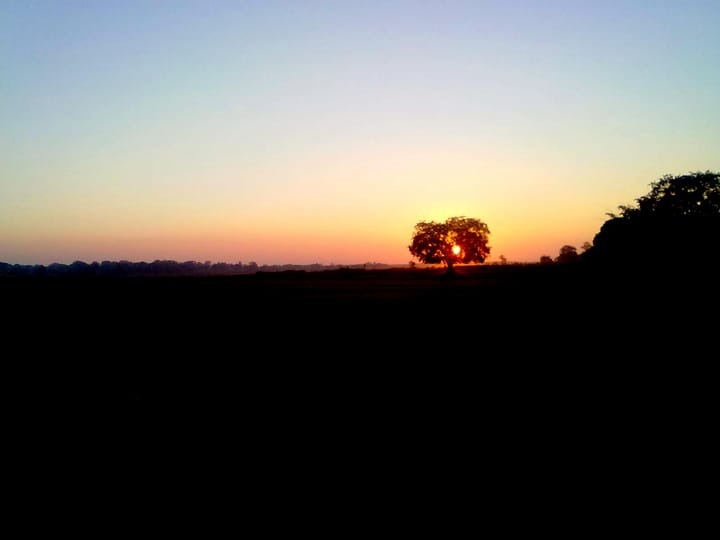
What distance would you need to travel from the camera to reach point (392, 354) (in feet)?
57.2

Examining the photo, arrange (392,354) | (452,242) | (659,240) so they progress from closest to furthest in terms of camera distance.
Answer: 1. (392,354)
2. (659,240)
3. (452,242)

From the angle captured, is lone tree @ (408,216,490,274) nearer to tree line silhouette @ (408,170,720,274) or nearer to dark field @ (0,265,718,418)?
tree line silhouette @ (408,170,720,274)

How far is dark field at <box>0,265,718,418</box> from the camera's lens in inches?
510

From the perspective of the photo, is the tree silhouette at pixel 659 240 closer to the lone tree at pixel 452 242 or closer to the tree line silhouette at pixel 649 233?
the tree line silhouette at pixel 649 233

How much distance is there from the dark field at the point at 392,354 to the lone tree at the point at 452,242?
234 ft

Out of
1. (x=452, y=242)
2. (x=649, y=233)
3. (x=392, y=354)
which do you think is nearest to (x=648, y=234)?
(x=649, y=233)

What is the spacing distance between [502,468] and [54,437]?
10.1 metres

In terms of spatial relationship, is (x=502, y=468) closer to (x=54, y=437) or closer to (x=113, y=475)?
(x=113, y=475)

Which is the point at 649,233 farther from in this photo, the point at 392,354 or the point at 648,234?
the point at 392,354

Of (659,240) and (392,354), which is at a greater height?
(659,240)

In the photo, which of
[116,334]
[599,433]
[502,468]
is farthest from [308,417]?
[116,334]

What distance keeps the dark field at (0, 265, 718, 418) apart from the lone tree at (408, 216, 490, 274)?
71.4m

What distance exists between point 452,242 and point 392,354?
284 ft

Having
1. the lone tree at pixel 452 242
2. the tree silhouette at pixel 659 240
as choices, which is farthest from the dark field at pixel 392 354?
the lone tree at pixel 452 242
